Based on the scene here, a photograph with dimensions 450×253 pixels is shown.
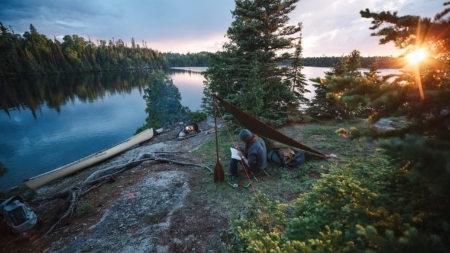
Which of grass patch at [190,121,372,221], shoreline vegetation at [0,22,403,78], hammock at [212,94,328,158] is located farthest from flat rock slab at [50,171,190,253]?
shoreline vegetation at [0,22,403,78]

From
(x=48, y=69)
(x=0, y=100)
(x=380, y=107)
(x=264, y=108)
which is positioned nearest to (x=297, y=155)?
(x=264, y=108)

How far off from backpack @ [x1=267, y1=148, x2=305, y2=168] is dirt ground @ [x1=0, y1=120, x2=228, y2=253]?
8.35 ft

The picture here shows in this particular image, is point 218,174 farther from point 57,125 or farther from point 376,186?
point 57,125

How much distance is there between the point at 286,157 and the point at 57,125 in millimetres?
31599

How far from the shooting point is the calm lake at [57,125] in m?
17.4

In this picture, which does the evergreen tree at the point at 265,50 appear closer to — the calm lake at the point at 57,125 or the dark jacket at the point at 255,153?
the calm lake at the point at 57,125

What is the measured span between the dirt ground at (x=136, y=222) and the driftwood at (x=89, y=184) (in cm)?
18

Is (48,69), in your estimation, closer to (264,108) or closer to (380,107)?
(264,108)

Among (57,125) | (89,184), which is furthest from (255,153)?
(57,125)

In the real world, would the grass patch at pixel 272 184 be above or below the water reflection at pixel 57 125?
above

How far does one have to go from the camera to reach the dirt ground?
4.61 metres

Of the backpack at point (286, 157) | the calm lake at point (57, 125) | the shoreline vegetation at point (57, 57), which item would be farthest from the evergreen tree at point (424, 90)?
the shoreline vegetation at point (57, 57)

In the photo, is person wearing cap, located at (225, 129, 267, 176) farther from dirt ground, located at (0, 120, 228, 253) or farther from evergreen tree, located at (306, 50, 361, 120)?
evergreen tree, located at (306, 50, 361, 120)

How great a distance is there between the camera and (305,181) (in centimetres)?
640
